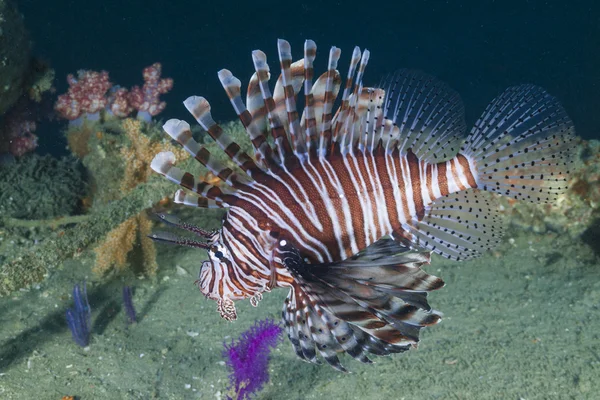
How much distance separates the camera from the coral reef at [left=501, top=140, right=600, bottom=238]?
5.86 metres

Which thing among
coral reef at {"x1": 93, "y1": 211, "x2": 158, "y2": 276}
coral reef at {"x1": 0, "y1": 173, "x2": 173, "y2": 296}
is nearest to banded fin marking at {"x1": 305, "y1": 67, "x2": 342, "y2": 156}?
coral reef at {"x1": 0, "y1": 173, "x2": 173, "y2": 296}

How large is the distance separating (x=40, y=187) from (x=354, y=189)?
17.3 ft

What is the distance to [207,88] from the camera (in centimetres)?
2173

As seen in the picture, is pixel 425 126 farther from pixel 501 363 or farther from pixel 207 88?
pixel 207 88

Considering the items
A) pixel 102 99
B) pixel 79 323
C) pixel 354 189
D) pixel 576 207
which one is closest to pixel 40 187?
pixel 102 99

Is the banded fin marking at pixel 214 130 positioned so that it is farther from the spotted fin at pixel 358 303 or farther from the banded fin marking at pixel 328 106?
the spotted fin at pixel 358 303

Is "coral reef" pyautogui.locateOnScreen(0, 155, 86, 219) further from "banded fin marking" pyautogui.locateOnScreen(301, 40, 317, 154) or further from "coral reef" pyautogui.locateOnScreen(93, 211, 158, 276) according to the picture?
"banded fin marking" pyautogui.locateOnScreen(301, 40, 317, 154)

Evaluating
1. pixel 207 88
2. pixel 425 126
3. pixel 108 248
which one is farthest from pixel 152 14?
pixel 425 126

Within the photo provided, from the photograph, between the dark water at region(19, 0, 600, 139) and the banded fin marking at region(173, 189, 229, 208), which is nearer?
the banded fin marking at region(173, 189, 229, 208)

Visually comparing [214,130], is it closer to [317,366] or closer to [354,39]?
[317,366]

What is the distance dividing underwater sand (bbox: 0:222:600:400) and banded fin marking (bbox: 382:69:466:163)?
1.90m

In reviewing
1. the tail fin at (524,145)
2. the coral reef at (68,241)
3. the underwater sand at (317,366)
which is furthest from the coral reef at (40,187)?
the tail fin at (524,145)

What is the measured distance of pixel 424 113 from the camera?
3.39 m

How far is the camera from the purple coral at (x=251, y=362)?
3.61 meters
